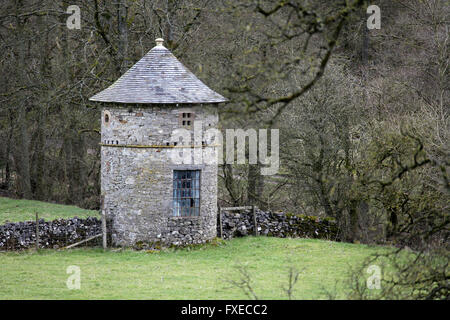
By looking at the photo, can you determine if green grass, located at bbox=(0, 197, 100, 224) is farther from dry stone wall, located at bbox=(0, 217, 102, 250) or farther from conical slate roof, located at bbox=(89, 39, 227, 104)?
conical slate roof, located at bbox=(89, 39, 227, 104)

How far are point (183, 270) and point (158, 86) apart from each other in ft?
18.4

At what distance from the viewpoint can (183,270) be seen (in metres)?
16.0

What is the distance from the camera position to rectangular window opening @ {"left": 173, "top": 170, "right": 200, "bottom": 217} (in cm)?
1838

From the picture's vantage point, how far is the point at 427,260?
9234 mm

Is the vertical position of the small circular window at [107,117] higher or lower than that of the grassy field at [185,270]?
higher

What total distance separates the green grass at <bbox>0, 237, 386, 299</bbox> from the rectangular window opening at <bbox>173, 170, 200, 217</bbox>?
1190 millimetres

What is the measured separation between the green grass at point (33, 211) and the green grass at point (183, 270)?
239 inches

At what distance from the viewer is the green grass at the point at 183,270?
45.0 ft

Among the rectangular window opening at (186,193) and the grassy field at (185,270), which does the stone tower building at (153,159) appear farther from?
the grassy field at (185,270)

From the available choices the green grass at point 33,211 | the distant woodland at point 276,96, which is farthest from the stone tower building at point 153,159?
the green grass at point 33,211

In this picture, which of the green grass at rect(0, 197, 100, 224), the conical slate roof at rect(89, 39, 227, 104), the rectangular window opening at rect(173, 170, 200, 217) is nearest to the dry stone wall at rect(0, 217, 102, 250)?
the rectangular window opening at rect(173, 170, 200, 217)

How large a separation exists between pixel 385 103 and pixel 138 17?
487 inches
